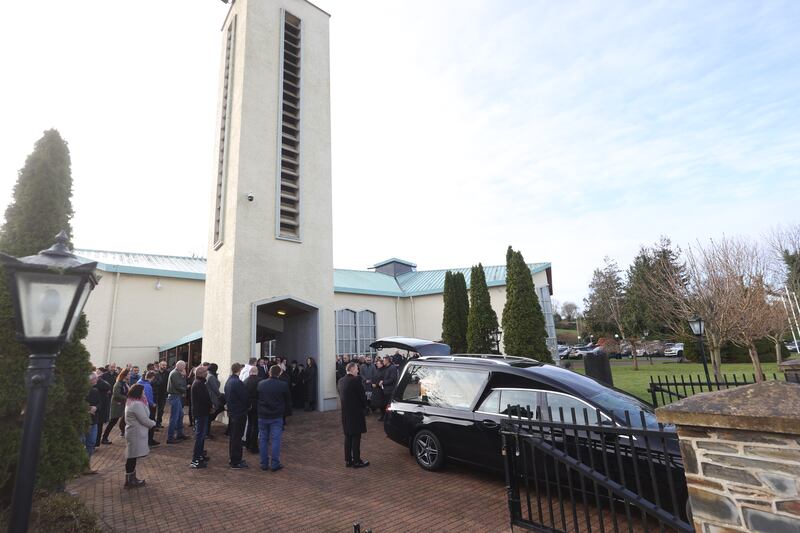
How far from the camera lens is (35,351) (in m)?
2.79

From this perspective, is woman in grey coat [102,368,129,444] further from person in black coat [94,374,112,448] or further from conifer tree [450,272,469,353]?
conifer tree [450,272,469,353]

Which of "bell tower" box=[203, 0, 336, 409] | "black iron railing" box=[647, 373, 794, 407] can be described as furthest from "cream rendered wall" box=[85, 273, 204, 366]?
"black iron railing" box=[647, 373, 794, 407]

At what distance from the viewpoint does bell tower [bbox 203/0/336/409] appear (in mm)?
12445

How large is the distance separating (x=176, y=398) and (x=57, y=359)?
4.56 meters

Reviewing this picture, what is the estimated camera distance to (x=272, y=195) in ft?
43.9

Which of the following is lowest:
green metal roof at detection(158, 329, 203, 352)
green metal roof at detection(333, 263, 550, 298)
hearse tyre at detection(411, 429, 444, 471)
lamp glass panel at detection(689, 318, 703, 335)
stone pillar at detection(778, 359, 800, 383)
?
hearse tyre at detection(411, 429, 444, 471)

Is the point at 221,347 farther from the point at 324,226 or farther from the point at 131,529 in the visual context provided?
the point at 131,529

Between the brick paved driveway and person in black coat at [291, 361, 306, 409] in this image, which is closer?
the brick paved driveway

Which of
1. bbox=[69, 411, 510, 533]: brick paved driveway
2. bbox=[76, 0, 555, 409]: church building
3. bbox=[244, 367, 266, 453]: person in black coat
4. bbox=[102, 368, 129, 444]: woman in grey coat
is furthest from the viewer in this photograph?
bbox=[76, 0, 555, 409]: church building

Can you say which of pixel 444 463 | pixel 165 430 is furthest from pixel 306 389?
pixel 444 463

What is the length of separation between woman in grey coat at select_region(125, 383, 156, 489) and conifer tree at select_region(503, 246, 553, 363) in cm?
1394

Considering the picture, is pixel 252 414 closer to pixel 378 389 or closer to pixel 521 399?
pixel 378 389

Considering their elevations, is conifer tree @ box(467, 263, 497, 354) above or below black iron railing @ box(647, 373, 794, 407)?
above

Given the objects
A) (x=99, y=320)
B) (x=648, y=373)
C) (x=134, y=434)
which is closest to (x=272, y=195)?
(x=134, y=434)
